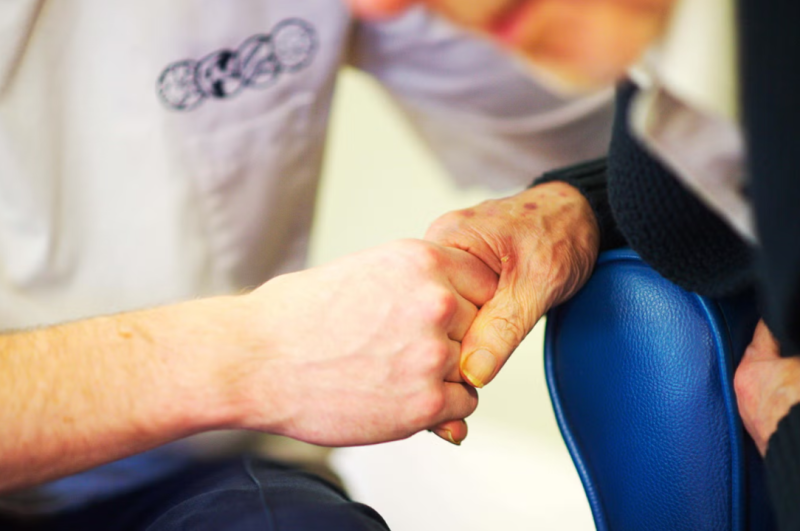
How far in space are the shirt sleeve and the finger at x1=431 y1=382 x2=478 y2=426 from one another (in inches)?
18.5

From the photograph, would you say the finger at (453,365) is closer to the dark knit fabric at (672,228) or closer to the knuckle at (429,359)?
the knuckle at (429,359)

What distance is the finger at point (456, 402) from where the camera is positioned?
543 millimetres

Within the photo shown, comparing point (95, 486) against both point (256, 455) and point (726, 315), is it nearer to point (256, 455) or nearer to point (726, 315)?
point (256, 455)

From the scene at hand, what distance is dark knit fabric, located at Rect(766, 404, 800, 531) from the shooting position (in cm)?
42

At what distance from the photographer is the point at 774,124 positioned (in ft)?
1.07

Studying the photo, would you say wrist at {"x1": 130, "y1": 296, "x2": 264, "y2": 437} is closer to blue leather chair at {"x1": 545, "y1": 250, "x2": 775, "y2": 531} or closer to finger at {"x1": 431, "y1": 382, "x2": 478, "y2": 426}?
finger at {"x1": 431, "y1": 382, "x2": 478, "y2": 426}

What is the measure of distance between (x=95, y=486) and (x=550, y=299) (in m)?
0.52

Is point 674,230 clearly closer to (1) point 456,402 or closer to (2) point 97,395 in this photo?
(1) point 456,402

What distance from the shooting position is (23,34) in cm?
70

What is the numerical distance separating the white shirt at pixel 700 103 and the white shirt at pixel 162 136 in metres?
0.49

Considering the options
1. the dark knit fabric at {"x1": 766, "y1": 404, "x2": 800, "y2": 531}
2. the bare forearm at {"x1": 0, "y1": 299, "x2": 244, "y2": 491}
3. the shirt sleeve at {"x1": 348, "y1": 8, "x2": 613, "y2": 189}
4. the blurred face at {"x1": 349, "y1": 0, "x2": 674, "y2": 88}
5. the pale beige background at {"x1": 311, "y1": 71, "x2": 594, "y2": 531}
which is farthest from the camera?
the pale beige background at {"x1": 311, "y1": 71, "x2": 594, "y2": 531}

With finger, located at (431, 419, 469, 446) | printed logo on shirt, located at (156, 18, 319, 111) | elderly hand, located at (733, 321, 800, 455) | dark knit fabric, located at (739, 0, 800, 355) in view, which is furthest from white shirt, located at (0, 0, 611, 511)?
dark knit fabric, located at (739, 0, 800, 355)

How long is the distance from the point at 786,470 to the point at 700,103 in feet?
0.75

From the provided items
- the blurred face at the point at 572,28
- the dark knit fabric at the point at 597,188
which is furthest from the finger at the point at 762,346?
the blurred face at the point at 572,28
